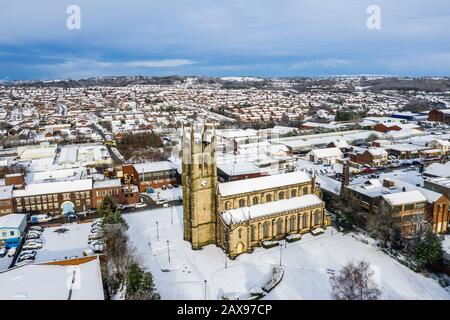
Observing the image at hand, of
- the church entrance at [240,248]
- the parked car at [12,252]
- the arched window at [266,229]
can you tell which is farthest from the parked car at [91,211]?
the arched window at [266,229]

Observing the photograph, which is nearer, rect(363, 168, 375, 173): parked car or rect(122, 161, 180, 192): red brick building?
rect(122, 161, 180, 192): red brick building

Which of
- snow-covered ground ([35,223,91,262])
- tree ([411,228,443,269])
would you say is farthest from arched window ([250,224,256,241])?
snow-covered ground ([35,223,91,262])

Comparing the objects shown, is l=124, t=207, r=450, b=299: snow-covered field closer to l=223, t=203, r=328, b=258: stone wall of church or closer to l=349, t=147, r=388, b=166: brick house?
l=223, t=203, r=328, b=258: stone wall of church

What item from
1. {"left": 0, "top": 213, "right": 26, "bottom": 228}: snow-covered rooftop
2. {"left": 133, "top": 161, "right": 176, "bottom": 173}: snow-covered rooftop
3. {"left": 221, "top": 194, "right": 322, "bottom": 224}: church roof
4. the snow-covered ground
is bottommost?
the snow-covered ground

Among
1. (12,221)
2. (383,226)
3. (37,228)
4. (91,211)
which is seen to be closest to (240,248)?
(383,226)

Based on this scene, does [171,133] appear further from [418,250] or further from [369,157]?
[418,250]

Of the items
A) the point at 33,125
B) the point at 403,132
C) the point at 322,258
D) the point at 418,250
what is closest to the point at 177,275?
the point at 322,258
